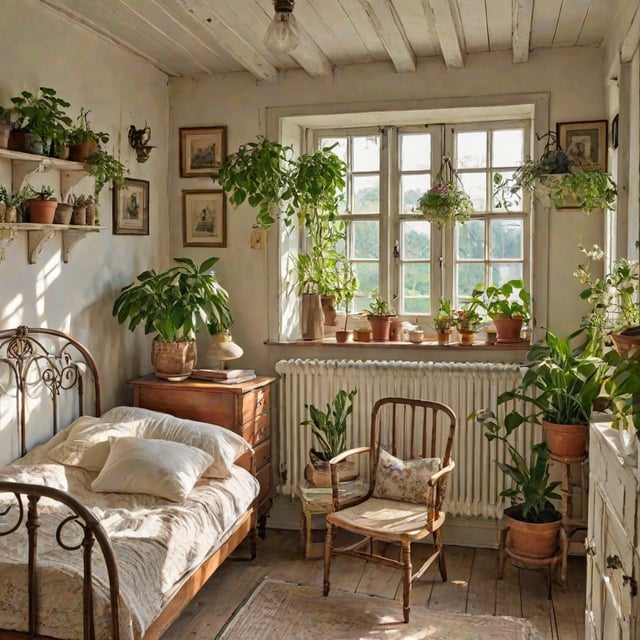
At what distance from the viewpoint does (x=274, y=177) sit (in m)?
4.45

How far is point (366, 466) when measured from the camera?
4520mm

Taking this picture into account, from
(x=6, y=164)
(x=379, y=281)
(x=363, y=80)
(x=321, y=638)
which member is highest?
(x=363, y=80)

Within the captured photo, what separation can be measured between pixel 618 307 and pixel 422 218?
67.3 inches

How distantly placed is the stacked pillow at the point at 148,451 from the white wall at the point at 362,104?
3.22ft

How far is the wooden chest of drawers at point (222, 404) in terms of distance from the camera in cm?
418

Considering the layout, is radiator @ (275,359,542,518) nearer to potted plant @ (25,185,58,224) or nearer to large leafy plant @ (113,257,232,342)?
large leafy plant @ (113,257,232,342)

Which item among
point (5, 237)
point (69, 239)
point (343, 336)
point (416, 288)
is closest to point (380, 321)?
point (343, 336)

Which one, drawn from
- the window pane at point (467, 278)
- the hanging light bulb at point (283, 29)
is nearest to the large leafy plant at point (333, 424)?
the window pane at point (467, 278)

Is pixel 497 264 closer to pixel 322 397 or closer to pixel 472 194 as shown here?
pixel 472 194

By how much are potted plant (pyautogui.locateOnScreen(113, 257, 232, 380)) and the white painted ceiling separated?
1.21 metres

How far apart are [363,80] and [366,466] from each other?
7.35 feet

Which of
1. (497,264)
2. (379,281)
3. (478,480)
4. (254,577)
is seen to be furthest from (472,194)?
(254,577)

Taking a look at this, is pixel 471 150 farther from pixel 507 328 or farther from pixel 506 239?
pixel 507 328

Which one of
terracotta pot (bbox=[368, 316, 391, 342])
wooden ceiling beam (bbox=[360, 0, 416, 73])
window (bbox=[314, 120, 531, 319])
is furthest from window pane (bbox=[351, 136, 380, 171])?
terracotta pot (bbox=[368, 316, 391, 342])
